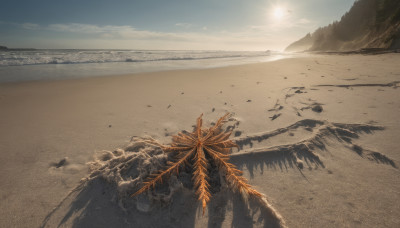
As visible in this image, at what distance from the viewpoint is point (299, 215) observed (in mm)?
1263

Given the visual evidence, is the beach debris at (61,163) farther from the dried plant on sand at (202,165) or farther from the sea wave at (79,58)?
the sea wave at (79,58)

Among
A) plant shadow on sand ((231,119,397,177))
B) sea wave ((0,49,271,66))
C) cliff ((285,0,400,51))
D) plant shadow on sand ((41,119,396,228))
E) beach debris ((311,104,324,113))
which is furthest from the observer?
cliff ((285,0,400,51))

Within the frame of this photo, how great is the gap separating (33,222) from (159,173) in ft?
2.94

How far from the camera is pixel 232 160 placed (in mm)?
1812

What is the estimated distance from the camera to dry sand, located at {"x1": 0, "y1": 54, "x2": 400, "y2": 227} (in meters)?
1.27

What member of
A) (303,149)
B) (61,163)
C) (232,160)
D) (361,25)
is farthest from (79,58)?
(361,25)

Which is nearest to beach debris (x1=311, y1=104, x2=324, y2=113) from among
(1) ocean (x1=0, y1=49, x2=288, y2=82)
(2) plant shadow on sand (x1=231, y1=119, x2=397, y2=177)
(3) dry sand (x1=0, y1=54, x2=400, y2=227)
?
(3) dry sand (x1=0, y1=54, x2=400, y2=227)

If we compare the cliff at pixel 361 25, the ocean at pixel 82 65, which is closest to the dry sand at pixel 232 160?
the ocean at pixel 82 65

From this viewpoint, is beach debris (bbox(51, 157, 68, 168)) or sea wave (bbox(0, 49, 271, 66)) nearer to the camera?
beach debris (bbox(51, 157, 68, 168))

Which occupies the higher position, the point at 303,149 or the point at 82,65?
the point at 82,65

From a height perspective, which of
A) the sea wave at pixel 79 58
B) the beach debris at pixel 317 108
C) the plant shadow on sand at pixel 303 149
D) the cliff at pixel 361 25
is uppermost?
the cliff at pixel 361 25

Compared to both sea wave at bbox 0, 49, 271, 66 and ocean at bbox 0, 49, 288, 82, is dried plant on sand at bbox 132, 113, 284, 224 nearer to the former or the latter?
ocean at bbox 0, 49, 288, 82

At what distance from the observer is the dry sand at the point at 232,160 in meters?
1.27

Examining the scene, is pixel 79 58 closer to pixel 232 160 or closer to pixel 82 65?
pixel 82 65
